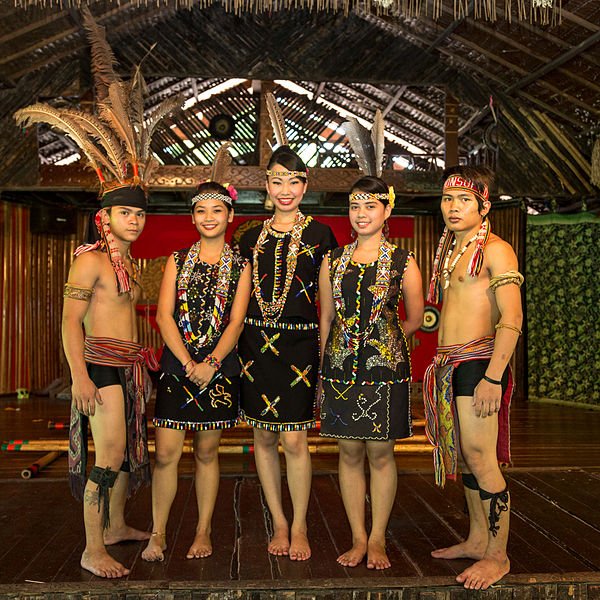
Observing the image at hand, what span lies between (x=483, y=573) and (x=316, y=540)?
0.85 m

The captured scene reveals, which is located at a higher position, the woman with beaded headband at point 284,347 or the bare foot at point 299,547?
the woman with beaded headband at point 284,347

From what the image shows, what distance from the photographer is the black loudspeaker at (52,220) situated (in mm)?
9062

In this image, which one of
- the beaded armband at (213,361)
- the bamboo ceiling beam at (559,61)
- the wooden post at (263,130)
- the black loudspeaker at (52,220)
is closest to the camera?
the beaded armband at (213,361)

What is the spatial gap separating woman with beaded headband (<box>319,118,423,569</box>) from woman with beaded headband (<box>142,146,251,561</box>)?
0.44 m

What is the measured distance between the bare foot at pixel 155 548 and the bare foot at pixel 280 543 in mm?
470

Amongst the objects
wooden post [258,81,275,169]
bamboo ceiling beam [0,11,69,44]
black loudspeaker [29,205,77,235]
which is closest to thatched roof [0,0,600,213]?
wooden post [258,81,275,169]

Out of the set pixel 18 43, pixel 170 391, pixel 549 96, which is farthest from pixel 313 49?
pixel 170 391

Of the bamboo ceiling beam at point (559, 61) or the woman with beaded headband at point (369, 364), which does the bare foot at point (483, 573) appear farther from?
the bamboo ceiling beam at point (559, 61)

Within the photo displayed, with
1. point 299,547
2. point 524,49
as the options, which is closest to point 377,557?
point 299,547

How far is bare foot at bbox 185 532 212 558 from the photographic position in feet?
10.2

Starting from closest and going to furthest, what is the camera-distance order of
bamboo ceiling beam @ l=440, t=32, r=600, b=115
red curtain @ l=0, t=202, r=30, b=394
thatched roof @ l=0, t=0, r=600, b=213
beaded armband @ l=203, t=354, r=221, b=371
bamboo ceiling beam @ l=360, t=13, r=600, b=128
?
beaded armband @ l=203, t=354, r=221, b=371 → bamboo ceiling beam @ l=440, t=32, r=600, b=115 → thatched roof @ l=0, t=0, r=600, b=213 → bamboo ceiling beam @ l=360, t=13, r=600, b=128 → red curtain @ l=0, t=202, r=30, b=394

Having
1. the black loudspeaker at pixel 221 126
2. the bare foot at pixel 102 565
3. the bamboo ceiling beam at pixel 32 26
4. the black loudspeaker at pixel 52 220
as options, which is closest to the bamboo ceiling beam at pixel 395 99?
the black loudspeaker at pixel 221 126

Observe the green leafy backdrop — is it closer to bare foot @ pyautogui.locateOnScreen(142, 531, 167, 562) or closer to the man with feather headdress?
the man with feather headdress

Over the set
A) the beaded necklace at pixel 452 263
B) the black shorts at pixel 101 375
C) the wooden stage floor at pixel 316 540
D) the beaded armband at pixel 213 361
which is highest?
the beaded necklace at pixel 452 263
